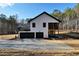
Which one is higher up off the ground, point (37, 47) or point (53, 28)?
point (53, 28)

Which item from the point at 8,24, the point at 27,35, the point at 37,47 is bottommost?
the point at 37,47

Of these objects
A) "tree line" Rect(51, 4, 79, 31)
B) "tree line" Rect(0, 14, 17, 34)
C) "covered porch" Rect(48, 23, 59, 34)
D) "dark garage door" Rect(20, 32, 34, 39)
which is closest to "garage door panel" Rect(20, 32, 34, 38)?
"dark garage door" Rect(20, 32, 34, 39)

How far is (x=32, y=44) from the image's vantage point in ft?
17.4

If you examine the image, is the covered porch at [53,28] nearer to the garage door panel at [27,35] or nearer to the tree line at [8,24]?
the garage door panel at [27,35]

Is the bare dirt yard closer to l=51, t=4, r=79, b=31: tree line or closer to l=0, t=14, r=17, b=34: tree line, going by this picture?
l=0, t=14, r=17, b=34: tree line

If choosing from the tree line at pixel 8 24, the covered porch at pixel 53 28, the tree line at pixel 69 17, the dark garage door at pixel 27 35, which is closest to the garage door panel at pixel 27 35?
the dark garage door at pixel 27 35

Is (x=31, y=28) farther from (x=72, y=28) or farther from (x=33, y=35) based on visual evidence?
(x=72, y=28)

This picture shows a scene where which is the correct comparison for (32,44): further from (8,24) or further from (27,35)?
(8,24)

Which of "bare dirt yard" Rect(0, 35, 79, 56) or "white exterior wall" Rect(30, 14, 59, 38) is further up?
"white exterior wall" Rect(30, 14, 59, 38)

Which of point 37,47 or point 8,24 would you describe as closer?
point 37,47

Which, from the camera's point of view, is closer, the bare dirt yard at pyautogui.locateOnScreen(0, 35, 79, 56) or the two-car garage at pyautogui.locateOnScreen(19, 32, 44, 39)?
the bare dirt yard at pyautogui.locateOnScreen(0, 35, 79, 56)

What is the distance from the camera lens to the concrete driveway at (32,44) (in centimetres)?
527

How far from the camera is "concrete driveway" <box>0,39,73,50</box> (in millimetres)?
5266

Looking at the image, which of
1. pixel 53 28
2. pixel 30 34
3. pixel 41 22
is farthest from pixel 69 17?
pixel 30 34
